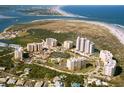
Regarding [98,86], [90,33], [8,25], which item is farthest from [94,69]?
[8,25]

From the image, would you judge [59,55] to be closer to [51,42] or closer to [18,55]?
[51,42]

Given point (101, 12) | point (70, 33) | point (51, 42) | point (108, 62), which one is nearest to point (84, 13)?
point (101, 12)

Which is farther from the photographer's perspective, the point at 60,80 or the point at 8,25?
the point at 8,25

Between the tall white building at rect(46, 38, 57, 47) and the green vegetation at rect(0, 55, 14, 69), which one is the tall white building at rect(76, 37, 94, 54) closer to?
the tall white building at rect(46, 38, 57, 47)

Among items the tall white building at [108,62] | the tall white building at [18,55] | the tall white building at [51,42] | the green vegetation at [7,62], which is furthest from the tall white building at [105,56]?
the green vegetation at [7,62]
